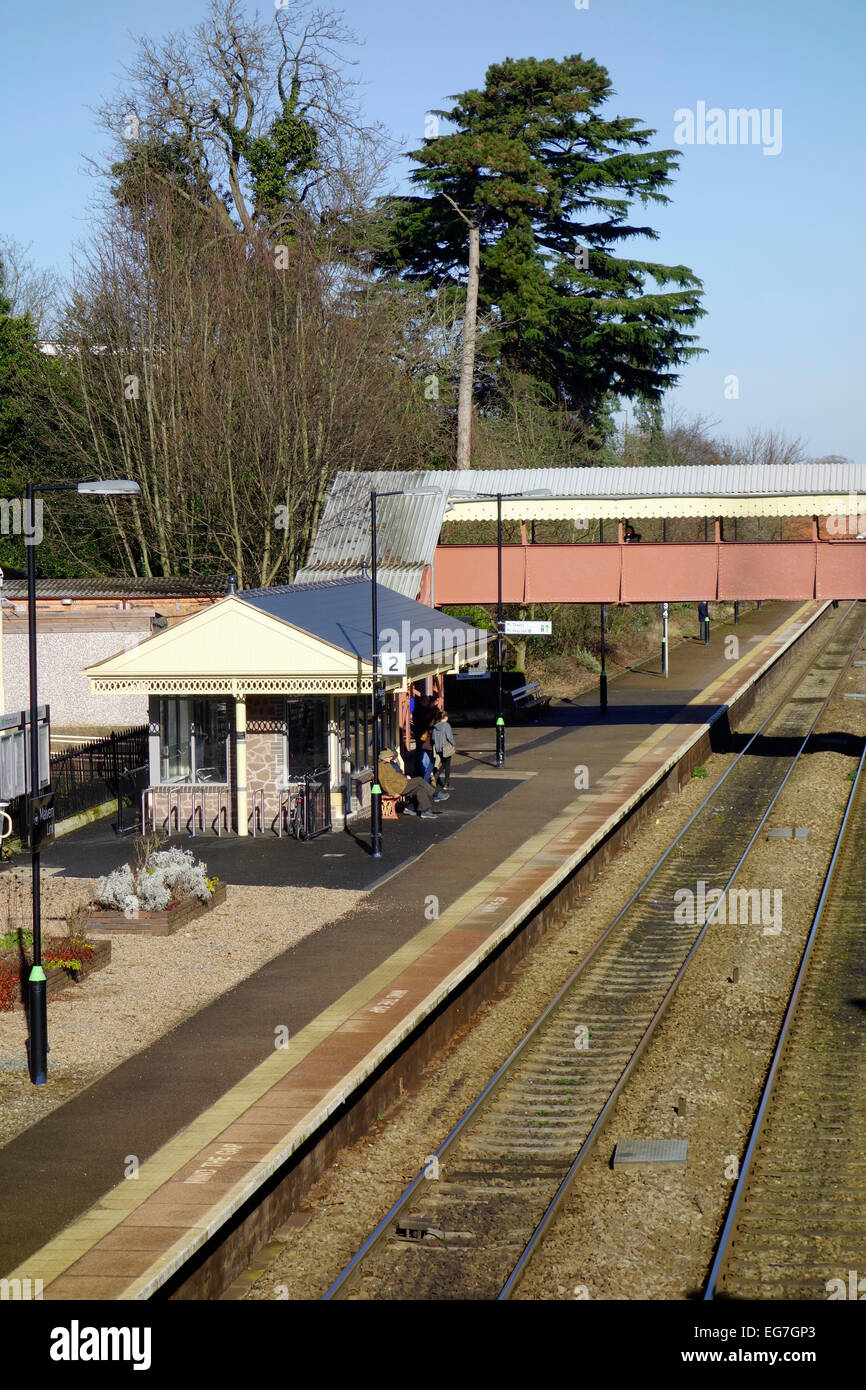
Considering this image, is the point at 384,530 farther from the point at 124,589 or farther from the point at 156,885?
the point at 156,885

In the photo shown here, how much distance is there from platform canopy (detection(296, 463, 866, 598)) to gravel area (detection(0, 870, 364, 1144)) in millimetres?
14353

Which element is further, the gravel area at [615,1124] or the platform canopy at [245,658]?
the platform canopy at [245,658]

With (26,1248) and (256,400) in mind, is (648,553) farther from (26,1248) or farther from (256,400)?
(26,1248)

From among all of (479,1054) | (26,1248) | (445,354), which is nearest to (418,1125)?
(479,1054)

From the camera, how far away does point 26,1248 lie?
1051cm

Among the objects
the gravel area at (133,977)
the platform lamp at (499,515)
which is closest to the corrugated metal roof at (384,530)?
the platform lamp at (499,515)

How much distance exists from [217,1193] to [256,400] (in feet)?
102

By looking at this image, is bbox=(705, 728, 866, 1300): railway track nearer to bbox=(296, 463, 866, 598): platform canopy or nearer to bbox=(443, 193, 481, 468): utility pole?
bbox=(296, 463, 866, 598): platform canopy

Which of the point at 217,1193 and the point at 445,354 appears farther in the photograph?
the point at 445,354

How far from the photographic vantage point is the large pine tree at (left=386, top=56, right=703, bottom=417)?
170 feet

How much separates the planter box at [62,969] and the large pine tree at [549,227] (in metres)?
38.8

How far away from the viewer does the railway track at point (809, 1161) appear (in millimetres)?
10797

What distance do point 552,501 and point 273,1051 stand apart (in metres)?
22.7

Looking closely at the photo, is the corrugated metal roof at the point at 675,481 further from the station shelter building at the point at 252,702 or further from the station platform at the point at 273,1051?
the station shelter building at the point at 252,702
